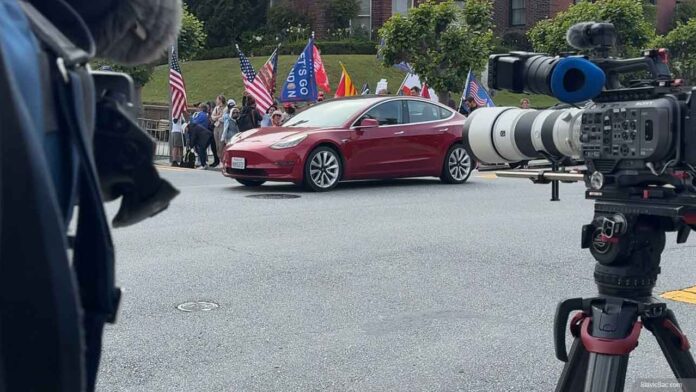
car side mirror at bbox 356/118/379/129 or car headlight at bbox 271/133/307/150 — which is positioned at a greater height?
car side mirror at bbox 356/118/379/129

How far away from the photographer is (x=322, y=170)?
42.1ft

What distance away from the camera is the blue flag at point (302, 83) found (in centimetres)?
1984

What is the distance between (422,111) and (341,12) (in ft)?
94.2

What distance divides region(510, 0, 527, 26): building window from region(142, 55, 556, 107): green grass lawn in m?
5.88

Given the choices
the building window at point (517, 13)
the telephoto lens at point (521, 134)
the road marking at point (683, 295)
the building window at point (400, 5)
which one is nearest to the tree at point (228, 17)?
the building window at point (400, 5)

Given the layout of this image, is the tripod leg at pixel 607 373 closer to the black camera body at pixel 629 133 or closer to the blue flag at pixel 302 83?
the black camera body at pixel 629 133

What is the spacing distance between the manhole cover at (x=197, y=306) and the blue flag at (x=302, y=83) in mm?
14285

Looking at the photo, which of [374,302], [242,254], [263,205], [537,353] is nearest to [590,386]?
[537,353]

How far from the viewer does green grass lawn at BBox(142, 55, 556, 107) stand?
35094 mm

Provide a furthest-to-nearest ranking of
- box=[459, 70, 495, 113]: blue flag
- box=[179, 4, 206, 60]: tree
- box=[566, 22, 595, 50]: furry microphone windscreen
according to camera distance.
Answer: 1. box=[179, 4, 206, 60]: tree
2. box=[459, 70, 495, 113]: blue flag
3. box=[566, 22, 595, 50]: furry microphone windscreen

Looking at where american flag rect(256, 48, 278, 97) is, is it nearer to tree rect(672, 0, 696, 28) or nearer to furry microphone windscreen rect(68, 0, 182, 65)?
furry microphone windscreen rect(68, 0, 182, 65)

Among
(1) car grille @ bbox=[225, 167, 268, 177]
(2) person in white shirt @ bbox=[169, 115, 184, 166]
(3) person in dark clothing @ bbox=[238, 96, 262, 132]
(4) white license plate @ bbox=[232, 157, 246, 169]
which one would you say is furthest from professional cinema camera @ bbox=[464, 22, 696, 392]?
(2) person in white shirt @ bbox=[169, 115, 184, 166]

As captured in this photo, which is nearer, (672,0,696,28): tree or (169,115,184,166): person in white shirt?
(169,115,184,166): person in white shirt

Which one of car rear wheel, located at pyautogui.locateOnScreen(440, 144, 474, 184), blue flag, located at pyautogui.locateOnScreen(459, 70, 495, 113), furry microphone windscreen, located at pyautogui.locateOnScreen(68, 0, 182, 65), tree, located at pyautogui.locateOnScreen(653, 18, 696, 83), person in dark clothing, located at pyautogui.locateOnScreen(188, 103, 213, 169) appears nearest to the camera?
furry microphone windscreen, located at pyautogui.locateOnScreen(68, 0, 182, 65)
